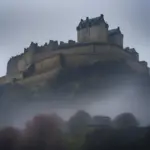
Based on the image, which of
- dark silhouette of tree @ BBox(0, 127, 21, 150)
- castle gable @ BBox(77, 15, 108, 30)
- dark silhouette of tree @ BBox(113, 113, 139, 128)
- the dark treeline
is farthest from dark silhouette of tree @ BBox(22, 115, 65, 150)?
castle gable @ BBox(77, 15, 108, 30)

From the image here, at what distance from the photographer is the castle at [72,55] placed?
2295cm

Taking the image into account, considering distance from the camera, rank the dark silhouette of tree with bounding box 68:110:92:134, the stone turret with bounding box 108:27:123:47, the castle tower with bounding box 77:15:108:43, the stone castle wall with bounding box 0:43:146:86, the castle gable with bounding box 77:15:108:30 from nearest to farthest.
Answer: the dark silhouette of tree with bounding box 68:110:92:134 < the stone castle wall with bounding box 0:43:146:86 < the castle tower with bounding box 77:15:108:43 < the castle gable with bounding box 77:15:108:30 < the stone turret with bounding box 108:27:123:47

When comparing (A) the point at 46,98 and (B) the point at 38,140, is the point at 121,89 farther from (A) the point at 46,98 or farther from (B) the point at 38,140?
(B) the point at 38,140

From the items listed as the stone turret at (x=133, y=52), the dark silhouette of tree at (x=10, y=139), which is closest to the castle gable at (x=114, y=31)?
the stone turret at (x=133, y=52)


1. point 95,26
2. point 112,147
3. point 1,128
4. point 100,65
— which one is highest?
point 95,26

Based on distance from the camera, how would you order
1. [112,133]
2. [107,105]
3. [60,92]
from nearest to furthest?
[112,133]
[107,105]
[60,92]

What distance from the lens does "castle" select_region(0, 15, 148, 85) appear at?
904 inches

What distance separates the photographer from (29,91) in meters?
21.1

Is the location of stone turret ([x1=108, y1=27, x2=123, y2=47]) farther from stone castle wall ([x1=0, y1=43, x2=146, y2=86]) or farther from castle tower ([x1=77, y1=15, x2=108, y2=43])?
stone castle wall ([x1=0, y1=43, x2=146, y2=86])

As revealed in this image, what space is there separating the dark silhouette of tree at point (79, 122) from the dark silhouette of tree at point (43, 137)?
0.64 m

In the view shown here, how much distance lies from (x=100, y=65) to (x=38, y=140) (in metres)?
9.72

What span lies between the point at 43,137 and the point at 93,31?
43.6 ft

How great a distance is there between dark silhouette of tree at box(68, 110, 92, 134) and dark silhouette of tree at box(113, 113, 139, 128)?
1248 millimetres

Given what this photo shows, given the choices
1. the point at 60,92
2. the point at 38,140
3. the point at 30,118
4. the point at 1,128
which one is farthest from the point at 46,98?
the point at 38,140
